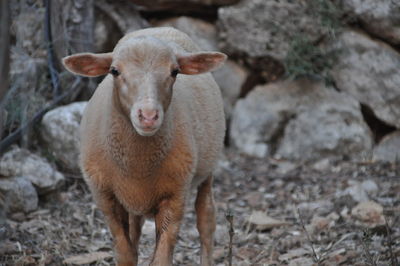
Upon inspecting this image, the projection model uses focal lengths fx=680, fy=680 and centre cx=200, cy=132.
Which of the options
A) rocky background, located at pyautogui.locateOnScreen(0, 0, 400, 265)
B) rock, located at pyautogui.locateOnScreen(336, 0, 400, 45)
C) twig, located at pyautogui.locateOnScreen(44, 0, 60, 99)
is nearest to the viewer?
rocky background, located at pyautogui.locateOnScreen(0, 0, 400, 265)

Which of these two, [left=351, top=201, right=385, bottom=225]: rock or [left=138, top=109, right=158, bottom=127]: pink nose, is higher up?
[left=138, top=109, right=158, bottom=127]: pink nose

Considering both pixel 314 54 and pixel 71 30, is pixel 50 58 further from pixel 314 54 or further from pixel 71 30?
pixel 314 54

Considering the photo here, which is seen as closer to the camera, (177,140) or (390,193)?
(177,140)

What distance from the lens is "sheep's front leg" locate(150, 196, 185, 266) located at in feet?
14.8

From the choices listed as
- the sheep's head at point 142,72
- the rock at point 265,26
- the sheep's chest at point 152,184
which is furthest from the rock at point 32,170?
the rock at point 265,26

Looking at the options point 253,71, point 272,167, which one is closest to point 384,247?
point 272,167

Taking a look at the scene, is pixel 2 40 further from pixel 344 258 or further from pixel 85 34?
pixel 85 34

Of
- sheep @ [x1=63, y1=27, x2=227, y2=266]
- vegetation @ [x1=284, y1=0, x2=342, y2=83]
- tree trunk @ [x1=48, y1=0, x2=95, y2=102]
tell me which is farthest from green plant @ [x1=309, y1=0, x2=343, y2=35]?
sheep @ [x1=63, y1=27, x2=227, y2=266]

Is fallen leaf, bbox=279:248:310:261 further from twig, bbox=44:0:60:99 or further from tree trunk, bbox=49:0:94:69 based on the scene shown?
tree trunk, bbox=49:0:94:69

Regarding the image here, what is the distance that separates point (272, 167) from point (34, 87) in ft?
10.6

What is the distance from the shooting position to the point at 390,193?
7.19 m

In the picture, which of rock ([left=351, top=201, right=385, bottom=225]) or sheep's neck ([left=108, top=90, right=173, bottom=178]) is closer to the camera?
sheep's neck ([left=108, top=90, right=173, bottom=178])

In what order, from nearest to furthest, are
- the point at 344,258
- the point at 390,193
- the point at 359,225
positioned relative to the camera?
the point at 344,258
the point at 359,225
the point at 390,193

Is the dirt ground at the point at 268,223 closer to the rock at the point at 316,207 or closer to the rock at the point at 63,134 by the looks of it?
the rock at the point at 316,207
